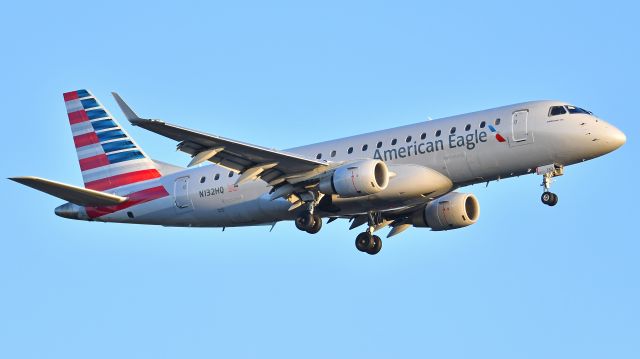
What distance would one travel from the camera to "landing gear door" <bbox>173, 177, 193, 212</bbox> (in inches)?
Result: 2092

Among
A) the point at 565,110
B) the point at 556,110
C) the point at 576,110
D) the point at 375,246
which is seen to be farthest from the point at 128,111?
the point at 576,110

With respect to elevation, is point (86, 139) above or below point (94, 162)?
above

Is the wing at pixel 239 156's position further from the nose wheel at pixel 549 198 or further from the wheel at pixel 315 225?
the nose wheel at pixel 549 198

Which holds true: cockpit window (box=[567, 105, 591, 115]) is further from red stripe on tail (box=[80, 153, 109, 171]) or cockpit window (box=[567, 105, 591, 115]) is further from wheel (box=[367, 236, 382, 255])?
red stripe on tail (box=[80, 153, 109, 171])

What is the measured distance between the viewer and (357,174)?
4725cm

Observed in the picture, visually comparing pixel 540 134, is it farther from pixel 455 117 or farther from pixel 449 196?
pixel 449 196

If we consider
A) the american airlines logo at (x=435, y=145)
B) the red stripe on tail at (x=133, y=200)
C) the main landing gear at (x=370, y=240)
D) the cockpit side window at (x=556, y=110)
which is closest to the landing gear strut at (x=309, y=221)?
the american airlines logo at (x=435, y=145)

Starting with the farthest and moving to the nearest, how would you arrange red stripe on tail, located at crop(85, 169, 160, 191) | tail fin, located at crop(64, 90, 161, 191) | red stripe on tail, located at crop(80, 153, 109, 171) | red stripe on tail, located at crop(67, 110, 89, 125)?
red stripe on tail, located at crop(67, 110, 89, 125) → red stripe on tail, located at crop(80, 153, 109, 171) → tail fin, located at crop(64, 90, 161, 191) → red stripe on tail, located at crop(85, 169, 160, 191)

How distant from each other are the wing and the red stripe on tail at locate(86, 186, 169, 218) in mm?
5564

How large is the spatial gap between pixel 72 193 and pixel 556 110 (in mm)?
19167

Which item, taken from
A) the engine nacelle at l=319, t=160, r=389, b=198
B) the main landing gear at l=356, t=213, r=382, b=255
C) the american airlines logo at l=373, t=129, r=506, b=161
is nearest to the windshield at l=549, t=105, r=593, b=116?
the american airlines logo at l=373, t=129, r=506, b=161

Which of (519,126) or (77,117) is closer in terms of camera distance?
(519,126)

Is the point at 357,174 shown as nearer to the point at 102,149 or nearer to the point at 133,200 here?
the point at 133,200

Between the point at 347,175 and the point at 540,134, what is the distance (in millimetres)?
7093
